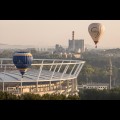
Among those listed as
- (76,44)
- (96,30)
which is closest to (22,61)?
(96,30)

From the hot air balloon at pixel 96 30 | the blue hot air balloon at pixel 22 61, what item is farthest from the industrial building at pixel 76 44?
the hot air balloon at pixel 96 30

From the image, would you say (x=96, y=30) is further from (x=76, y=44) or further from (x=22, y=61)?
(x=76, y=44)

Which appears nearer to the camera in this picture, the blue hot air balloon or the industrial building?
the blue hot air balloon

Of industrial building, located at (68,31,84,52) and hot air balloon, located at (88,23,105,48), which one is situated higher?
industrial building, located at (68,31,84,52)

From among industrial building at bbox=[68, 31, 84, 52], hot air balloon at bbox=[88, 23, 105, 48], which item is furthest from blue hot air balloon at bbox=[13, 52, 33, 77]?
industrial building at bbox=[68, 31, 84, 52]

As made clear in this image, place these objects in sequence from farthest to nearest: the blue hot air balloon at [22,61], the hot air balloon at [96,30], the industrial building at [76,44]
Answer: the industrial building at [76,44] < the blue hot air balloon at [22,61] < the hot air balloon at [96,30]

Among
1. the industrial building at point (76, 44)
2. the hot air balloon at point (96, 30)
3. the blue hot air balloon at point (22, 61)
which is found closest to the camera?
the hot air balloon at point (96, 30)

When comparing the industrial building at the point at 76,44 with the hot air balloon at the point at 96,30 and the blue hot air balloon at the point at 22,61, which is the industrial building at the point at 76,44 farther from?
the hot air balloon at the point at 96,30

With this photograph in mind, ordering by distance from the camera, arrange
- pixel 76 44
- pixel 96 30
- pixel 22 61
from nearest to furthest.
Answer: pixel 96 30, pixel 22 61, pixel 76 44

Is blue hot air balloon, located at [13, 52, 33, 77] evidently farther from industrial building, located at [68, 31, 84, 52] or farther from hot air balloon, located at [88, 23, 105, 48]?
industrial building, located at [68, 31, 84, 52]

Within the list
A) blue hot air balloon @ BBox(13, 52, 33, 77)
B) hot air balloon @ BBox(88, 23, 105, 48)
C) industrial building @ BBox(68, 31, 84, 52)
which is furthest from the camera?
industrial building @ BBox(68, 31, 84, 52)
